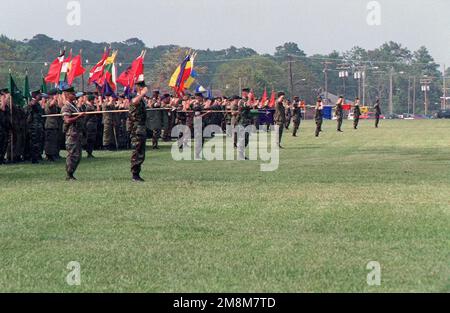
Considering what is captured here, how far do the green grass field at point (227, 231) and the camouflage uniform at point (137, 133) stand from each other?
533 millimetres

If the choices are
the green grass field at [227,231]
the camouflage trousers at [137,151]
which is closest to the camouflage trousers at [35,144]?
the green grass field at [227,231]

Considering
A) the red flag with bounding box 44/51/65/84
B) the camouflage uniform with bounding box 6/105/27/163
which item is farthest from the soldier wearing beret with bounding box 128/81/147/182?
the red flag with bounding box 44/51/65/84

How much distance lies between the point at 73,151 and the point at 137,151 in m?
1.40

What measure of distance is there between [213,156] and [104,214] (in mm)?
17727

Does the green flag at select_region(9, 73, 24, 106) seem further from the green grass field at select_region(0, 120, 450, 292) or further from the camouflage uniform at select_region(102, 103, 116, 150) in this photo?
the camouflage uniform at select_region(102, 103, 116, 150)

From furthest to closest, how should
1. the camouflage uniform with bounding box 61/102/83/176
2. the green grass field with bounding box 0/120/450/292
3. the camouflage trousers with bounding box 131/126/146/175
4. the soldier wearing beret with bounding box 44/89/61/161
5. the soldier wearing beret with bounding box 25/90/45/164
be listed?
1. the soldier wearing beret with bounding box 44/89/61/161
2. the soldier wearing beret with bounding box 25/90/45/164
3. the camouflage uniform with bounding box 61/102/83/176
4. the camouflage trousers with bounding box 131/126/146/175
5. the green grass field with bounding box 0/120/450/292

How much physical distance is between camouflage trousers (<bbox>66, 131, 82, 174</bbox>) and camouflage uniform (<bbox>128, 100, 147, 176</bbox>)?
3.79 feet

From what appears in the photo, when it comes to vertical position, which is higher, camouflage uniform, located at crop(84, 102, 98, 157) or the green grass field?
camouflage uniform, located at crop(84, 102, 98, 157)

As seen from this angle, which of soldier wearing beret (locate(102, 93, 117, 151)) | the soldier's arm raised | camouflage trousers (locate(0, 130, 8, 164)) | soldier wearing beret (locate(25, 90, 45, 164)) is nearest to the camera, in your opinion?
the soldier's arm raised

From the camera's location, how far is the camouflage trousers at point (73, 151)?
22.3 meters

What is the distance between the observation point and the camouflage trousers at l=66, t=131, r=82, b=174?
73.1ft

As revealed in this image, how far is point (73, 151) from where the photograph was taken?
22.4m

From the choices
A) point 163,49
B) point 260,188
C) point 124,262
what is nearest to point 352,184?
point 260,188
